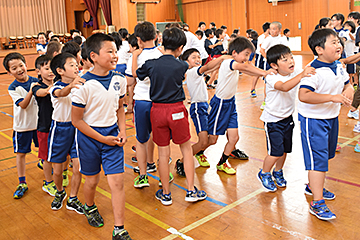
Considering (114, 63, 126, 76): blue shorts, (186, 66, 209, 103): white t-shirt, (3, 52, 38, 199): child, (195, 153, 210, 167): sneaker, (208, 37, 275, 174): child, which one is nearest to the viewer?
(3, 52, 38, 199): child

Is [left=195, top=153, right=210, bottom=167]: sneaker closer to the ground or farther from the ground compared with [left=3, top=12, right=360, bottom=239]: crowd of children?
closer to the ground

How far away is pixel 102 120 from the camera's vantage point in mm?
2490

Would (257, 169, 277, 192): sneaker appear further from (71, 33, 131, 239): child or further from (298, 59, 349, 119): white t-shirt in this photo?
(71, 33, 131, 239): child

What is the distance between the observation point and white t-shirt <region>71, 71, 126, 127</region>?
2.39 meters

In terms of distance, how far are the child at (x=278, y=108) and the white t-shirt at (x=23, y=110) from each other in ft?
7.77

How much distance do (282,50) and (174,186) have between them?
66.9 inches

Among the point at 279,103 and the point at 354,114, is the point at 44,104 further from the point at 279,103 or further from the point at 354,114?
the point at 354,114

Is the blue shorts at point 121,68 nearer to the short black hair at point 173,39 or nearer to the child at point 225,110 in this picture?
the child at point 225,110

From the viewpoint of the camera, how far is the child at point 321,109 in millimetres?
2666

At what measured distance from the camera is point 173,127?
2.95 m

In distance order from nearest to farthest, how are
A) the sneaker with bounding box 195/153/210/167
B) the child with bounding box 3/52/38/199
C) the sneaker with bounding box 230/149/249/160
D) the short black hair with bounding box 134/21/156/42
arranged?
the short black hair with bounding box 134/21/156/42 → the child with bounding box 3/52/38/199 → the sneaker with bounding box 195/153/210/167 → the sneaker with bounding box 230/149/249/160

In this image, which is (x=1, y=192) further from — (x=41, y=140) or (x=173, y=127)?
(x=173, y=127)

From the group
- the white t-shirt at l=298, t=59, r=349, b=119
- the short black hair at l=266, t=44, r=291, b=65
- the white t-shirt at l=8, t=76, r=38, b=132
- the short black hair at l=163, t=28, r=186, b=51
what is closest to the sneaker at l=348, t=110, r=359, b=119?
the white t-shirt at l=298, t=59, r=349, b=119

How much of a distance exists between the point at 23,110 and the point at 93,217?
1.44m
